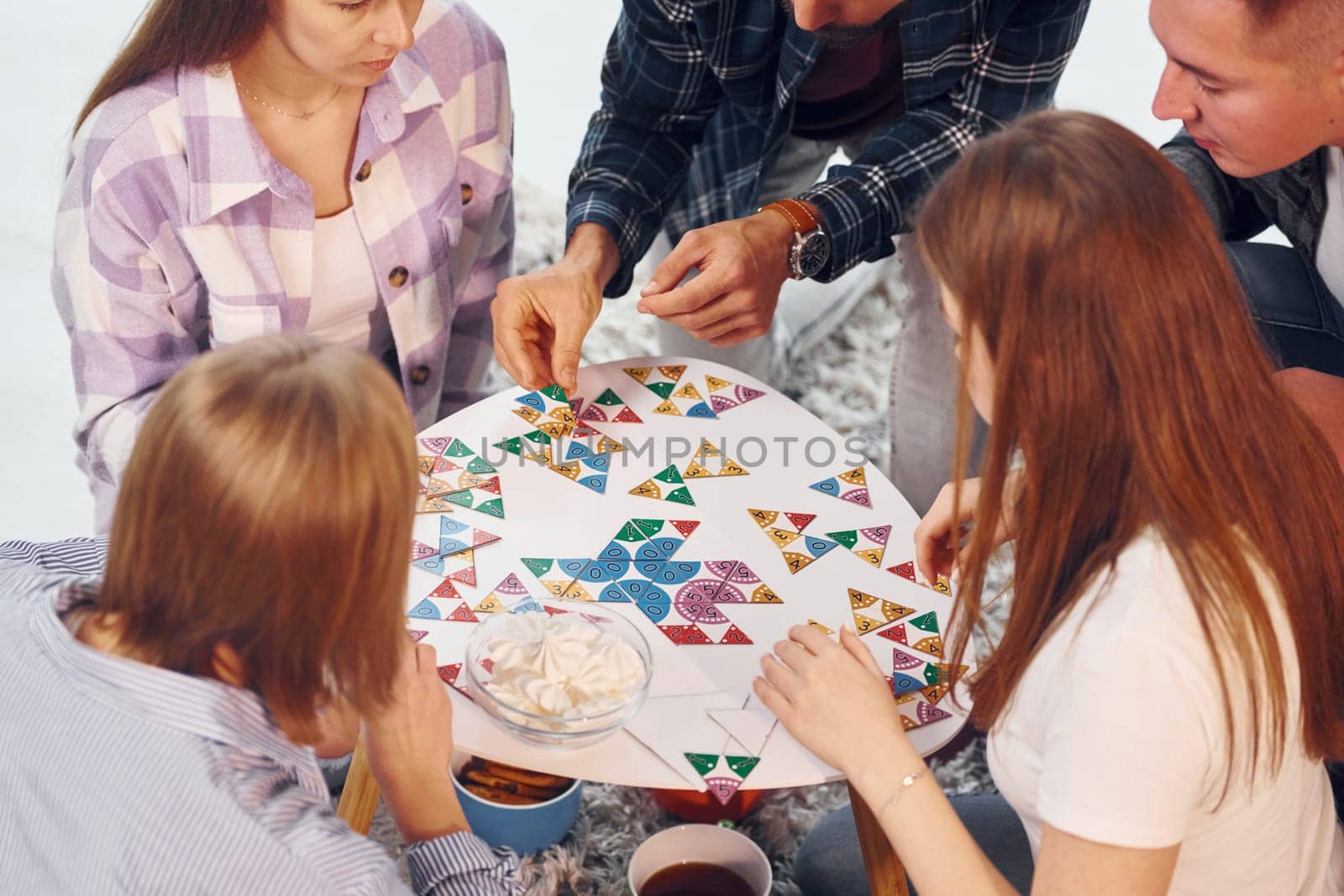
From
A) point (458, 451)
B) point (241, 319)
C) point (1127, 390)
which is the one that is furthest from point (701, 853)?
point (241, 319)

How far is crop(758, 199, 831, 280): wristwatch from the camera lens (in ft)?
5.64

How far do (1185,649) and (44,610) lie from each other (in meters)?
0.84

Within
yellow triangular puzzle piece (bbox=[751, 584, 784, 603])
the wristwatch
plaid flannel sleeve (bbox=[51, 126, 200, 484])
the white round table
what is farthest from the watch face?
plaid flannel sleeve (bbox=[51, 126, 200, 484])

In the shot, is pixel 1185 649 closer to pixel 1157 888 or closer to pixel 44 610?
pixel 1157 888

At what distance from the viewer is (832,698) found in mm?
1150

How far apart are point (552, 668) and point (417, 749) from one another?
145 millimetres

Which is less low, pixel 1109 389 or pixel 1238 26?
pixel 1238 26

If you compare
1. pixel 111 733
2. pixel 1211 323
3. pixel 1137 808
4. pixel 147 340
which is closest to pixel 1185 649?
pixel 1137 808

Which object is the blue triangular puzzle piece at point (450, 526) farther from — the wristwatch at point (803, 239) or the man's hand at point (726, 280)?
the wristwatch at point (803, 239)

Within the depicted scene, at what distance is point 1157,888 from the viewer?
976mm

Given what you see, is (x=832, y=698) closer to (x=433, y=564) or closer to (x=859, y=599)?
(x=859, y=599)

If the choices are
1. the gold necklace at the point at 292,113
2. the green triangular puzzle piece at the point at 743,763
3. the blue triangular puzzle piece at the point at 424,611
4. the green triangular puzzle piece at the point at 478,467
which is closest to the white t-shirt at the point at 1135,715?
the green triangular puzzle piece at the point at 743,763

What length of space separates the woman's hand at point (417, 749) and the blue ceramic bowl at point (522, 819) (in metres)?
0.39

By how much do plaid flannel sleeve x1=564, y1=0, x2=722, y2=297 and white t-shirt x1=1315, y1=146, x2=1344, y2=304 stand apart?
0.85 metres
